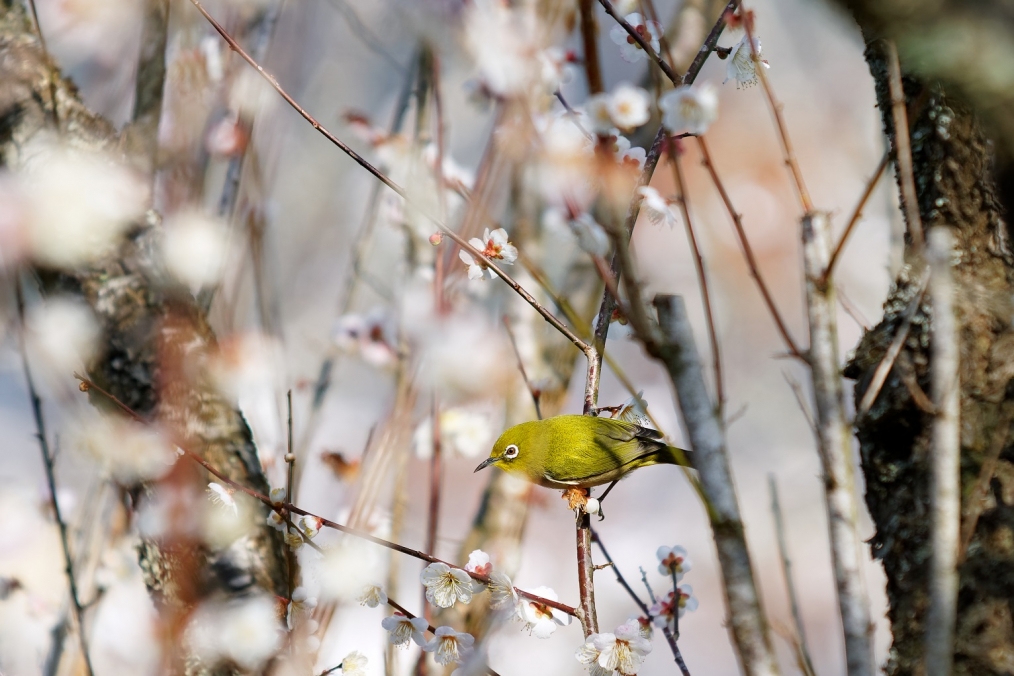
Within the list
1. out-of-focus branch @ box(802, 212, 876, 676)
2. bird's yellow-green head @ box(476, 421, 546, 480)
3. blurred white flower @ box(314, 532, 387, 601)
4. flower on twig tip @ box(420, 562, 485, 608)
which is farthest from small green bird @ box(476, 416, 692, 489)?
out-of-focus branch @ box(802, 212, 876, 676)

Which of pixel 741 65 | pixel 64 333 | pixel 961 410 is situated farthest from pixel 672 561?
pixel 64 333

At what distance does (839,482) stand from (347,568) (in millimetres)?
879

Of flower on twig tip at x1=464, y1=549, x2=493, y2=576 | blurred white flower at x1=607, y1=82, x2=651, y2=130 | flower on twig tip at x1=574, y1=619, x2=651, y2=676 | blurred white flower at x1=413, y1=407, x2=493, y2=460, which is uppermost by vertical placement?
blurred white flower at x1=413, y1=407, x2=493, y2=460

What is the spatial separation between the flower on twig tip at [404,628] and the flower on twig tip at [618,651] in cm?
25

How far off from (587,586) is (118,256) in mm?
1330

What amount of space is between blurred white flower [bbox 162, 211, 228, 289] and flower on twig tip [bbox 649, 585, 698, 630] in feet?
4.62

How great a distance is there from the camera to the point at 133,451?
158 centimetres

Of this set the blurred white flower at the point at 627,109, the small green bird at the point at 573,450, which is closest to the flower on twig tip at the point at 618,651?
the small green bird at the point at 573,450

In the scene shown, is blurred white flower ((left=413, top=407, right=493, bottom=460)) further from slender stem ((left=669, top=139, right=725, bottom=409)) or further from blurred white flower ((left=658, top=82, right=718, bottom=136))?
slender stem ((left=669, top=139, right=725, bottom=409))

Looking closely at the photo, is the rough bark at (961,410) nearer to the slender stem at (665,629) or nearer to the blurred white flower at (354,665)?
the slender stem at (665,629)

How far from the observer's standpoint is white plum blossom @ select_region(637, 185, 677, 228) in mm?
1329

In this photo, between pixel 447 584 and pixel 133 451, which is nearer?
pixel 447 584

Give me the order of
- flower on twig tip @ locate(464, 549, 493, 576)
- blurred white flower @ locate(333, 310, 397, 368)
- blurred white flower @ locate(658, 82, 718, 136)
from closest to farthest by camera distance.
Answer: blurred white flower @ locate(658, 82, 718, 136)
flower on twig tip @ locate(464, 549, 493, 576)
blurred white flower @ locate(333, 310, 397, 368)

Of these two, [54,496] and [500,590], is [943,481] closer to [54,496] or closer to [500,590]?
[500,590]
